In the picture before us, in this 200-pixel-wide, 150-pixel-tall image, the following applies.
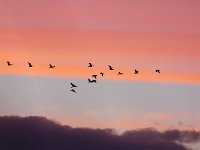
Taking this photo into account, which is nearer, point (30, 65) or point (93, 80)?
point (30, 65)

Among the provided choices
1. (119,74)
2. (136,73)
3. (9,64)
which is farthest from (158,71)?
(9,64)

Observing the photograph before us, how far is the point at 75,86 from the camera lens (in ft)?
490

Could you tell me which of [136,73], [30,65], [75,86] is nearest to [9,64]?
[30,65]

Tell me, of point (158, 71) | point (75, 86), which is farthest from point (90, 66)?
point (158, 71)

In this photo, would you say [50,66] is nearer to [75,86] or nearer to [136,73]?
[75,86]

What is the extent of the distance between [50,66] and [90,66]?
12403 mm

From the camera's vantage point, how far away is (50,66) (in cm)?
14675

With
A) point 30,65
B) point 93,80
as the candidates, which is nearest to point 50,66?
point 30,65

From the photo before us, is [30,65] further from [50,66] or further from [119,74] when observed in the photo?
[119,74]

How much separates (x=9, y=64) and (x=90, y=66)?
74.2 ft

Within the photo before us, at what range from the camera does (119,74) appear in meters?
159

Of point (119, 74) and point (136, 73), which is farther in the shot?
point (119, 74)

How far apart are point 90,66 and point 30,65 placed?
657 inches

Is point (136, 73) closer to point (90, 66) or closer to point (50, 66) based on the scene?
point (90, 66)
